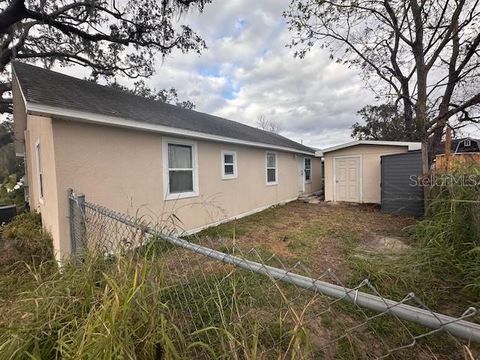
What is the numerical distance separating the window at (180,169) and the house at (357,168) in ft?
26.8

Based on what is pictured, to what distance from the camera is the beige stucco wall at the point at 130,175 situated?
4.19 meters

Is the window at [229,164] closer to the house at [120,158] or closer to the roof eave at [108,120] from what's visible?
the house at [120,158]

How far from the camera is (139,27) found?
8.66 meters

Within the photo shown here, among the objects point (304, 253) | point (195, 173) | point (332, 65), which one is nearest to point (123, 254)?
point (304, 253)

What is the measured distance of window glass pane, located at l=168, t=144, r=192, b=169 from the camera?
6172 mm

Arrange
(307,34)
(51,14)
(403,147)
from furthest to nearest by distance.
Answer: (307,34), (403,147), (51,14)

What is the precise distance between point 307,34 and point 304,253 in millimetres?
11593

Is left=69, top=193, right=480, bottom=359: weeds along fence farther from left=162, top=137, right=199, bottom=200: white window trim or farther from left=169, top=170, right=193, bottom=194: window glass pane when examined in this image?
left=169, top=170, right=193, bottom=194: window glass pane

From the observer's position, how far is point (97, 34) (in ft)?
29.8

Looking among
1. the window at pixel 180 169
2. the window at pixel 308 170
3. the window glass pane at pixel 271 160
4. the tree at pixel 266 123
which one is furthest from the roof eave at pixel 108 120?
the tree at pixel 266 123

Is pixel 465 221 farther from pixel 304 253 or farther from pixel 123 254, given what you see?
pixel 123 254

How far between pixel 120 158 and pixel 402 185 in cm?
948

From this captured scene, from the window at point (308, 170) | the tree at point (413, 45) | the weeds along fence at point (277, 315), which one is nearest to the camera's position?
the weeds along fence at point (277, 315)

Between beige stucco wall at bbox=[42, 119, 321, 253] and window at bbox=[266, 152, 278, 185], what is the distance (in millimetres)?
2182
